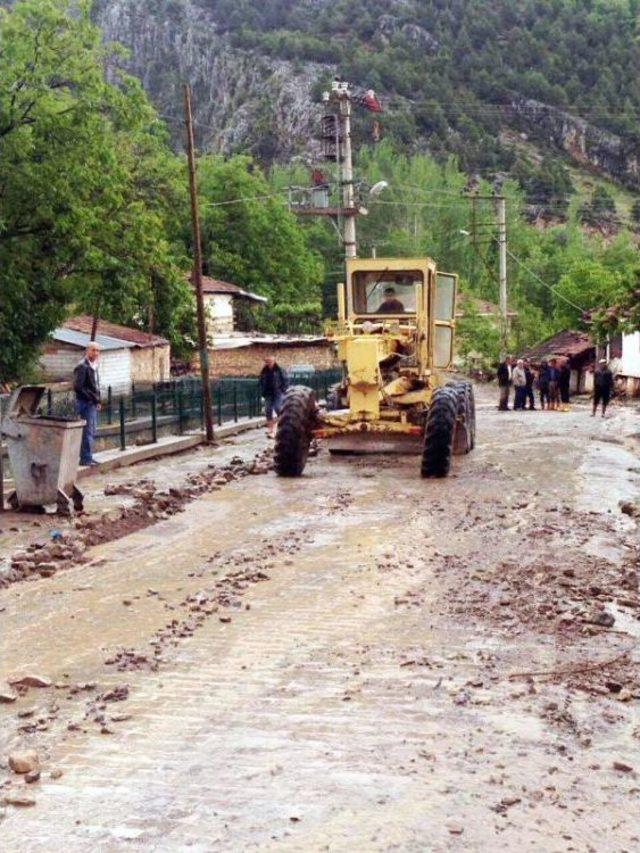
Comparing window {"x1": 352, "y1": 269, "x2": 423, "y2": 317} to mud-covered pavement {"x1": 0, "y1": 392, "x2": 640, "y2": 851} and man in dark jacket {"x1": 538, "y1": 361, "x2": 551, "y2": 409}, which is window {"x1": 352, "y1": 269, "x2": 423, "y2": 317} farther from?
man in dark jacket {"x1": 538, "y1": 361, "x2": 551, "y2": 409}

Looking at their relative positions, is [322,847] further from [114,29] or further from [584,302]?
[114,29]

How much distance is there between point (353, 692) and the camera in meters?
7.61

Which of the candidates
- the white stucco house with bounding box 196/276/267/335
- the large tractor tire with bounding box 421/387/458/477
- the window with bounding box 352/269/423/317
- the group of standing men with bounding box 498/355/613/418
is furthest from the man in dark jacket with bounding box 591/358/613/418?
the white stucco house with bounding box 196/276/267/335

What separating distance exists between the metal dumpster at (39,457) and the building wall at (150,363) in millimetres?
27105

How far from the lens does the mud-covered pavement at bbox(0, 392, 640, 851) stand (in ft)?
18.9

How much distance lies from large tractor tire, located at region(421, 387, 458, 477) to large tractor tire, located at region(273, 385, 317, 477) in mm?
1866

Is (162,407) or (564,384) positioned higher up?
(162,407)

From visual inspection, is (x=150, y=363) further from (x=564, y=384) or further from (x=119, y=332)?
(x=564, y=384)

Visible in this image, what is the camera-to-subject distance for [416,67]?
542 feet

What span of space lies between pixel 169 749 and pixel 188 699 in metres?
0.89

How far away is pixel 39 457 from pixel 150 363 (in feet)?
97.5

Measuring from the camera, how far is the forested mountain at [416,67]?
15412cm

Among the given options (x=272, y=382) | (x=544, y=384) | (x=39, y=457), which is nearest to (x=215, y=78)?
(x=544, y=384)

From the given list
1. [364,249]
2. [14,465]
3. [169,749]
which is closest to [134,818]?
[169,749]
